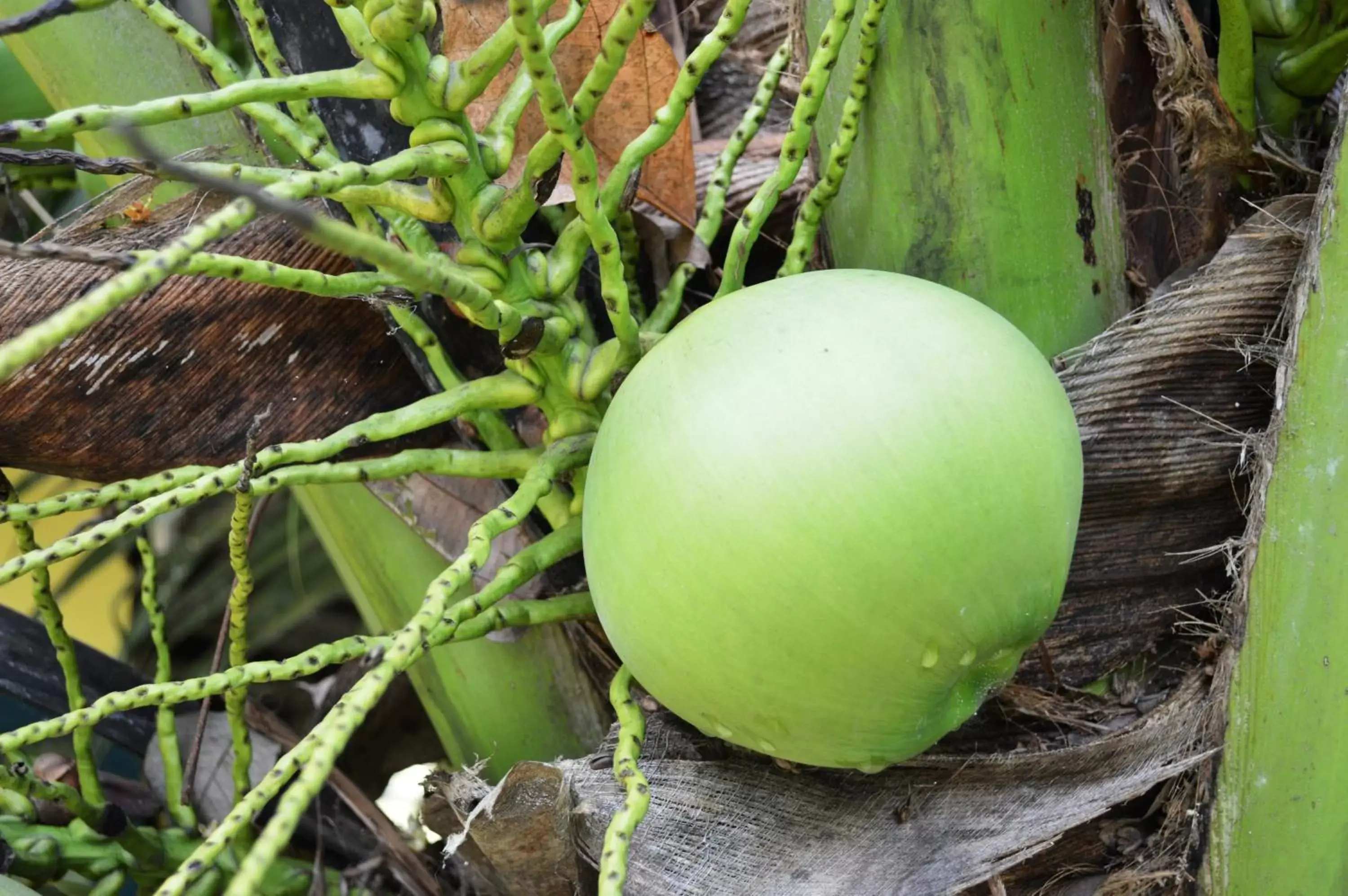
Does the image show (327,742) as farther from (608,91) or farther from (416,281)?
(608,91)

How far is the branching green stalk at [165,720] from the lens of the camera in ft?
A: 3.37

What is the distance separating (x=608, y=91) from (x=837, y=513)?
44cm

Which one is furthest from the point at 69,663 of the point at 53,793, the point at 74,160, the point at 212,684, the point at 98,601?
the point at 98,601

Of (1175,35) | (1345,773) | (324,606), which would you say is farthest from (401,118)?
(324,606)

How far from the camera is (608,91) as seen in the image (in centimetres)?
93

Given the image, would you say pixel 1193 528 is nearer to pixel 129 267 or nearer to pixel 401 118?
pixel 401 118

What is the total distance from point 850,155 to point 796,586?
1.34 feet

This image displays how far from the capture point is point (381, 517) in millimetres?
1105

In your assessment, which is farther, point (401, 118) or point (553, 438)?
point (553, 438)

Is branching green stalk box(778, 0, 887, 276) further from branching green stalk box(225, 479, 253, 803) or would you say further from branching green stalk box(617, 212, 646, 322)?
branching green stalk box(225, 479, 253, 803)

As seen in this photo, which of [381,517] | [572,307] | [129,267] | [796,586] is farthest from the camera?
[381,517]

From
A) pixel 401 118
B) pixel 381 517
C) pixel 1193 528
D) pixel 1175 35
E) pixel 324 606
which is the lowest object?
pixel 324 606

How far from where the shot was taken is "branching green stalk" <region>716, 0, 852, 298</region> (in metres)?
0.80

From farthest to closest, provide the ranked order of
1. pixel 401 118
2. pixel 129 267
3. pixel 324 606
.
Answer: pixel 324 606, pixel 401 118, pixel 129 267
